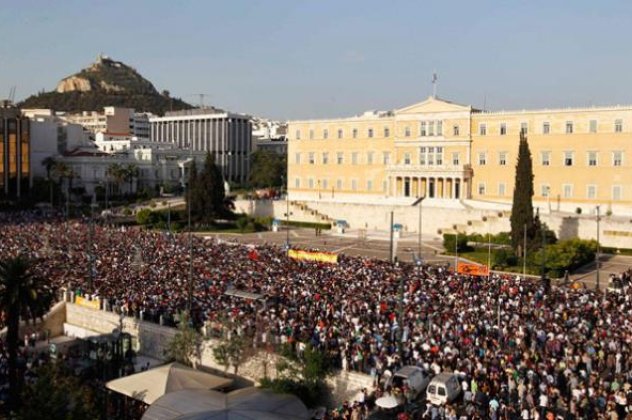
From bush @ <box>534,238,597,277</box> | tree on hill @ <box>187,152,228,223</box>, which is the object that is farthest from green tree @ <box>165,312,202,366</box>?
tree on hill @ <box>187,152,228,223</box>

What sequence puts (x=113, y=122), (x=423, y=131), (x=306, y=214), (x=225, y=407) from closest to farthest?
(x=225, y=407) < (x=306, y=214) < (x=423, y=131) < (x=113, y=122)

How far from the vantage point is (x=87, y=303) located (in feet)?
99.3

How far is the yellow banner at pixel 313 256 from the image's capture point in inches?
1475

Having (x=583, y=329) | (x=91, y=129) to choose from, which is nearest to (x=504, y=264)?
(x=583, y=329)

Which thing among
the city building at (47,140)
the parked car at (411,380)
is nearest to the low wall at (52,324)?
the parked car at (411,380)

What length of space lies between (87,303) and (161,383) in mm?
10625

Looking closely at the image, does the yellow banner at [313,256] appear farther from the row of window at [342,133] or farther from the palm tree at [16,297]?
the row of window at [342,133]

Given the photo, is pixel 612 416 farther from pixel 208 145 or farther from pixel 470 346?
pixel 208 145

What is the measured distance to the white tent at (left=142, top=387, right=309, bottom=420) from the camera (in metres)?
17.1

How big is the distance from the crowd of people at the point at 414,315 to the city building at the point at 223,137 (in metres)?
108

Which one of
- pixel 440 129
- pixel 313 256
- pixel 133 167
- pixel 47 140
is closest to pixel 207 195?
pixel 440 129

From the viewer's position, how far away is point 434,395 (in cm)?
1866

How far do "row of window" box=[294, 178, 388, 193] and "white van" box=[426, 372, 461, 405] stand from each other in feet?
174

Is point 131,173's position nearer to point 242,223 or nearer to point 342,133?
point 342,133
